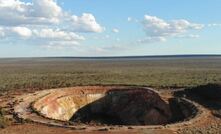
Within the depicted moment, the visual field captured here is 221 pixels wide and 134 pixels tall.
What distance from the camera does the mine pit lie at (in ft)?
136

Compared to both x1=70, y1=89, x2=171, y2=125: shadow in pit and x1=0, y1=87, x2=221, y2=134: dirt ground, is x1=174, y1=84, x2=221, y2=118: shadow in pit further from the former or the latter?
x1=0, y1=87, x2=221, y2=134: dirt ground

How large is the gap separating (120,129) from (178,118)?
11522mm

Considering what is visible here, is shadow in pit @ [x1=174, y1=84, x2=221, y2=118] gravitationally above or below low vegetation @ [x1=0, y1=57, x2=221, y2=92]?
above

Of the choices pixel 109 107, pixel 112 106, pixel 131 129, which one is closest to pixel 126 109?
pixel 112 106

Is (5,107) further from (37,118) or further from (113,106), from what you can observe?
(113,106)

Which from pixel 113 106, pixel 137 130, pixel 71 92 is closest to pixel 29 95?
pixel 71 92

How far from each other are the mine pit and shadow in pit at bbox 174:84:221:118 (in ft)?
6.55

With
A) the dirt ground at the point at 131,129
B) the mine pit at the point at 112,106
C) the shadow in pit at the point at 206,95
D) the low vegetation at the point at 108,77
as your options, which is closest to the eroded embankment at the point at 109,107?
the mine pit at the point at 112,106

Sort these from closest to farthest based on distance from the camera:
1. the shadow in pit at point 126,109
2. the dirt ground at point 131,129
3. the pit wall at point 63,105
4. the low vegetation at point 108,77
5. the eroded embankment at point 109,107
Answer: the dirt ground at point 131,129
the eroded embankment at point 109,107
the pit wall at point 63,105
the shadow in pit at point 126,109
the low vegetation at point 108,77

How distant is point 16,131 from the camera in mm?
29703

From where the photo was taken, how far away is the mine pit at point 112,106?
41.5 metres

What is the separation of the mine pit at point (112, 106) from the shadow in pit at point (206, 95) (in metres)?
2.00

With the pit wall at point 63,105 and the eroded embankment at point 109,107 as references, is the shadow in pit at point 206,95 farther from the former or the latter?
the pit wall at point 63,105

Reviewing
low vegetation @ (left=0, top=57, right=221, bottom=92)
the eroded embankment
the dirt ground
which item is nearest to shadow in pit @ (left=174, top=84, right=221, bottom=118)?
the eroded embankment
